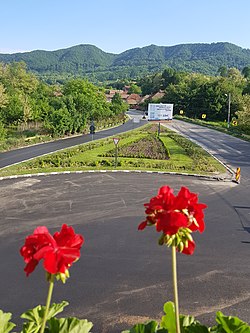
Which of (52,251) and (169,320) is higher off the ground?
(52,251)

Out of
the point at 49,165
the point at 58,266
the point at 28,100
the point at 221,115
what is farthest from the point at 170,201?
the point at 221,115

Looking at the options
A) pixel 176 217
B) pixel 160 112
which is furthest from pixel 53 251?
pixel 160 112

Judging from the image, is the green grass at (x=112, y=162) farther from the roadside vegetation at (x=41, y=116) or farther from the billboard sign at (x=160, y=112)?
the roadside vegetation at (x=41, y=116)

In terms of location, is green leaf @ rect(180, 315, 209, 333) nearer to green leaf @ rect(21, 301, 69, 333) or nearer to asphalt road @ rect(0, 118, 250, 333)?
green leaf @ rect(21, 301, 69, 333)

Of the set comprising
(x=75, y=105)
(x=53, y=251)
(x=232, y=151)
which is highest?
(x=53, y=251)

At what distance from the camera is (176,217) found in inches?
69.5

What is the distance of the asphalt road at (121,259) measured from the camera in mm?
6059

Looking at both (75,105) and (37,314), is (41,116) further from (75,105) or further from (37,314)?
(37,314)

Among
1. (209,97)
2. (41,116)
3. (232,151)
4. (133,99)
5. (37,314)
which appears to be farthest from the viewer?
(133,99)

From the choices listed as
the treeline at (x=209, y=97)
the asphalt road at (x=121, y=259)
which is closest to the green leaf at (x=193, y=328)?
the asphalt road at (x=121, y=259)

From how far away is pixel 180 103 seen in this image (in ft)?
215

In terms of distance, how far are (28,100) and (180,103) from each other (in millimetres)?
38177

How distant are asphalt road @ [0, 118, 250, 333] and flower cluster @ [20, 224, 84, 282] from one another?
13.8 feet

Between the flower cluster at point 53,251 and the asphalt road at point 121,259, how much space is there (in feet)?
13.8
